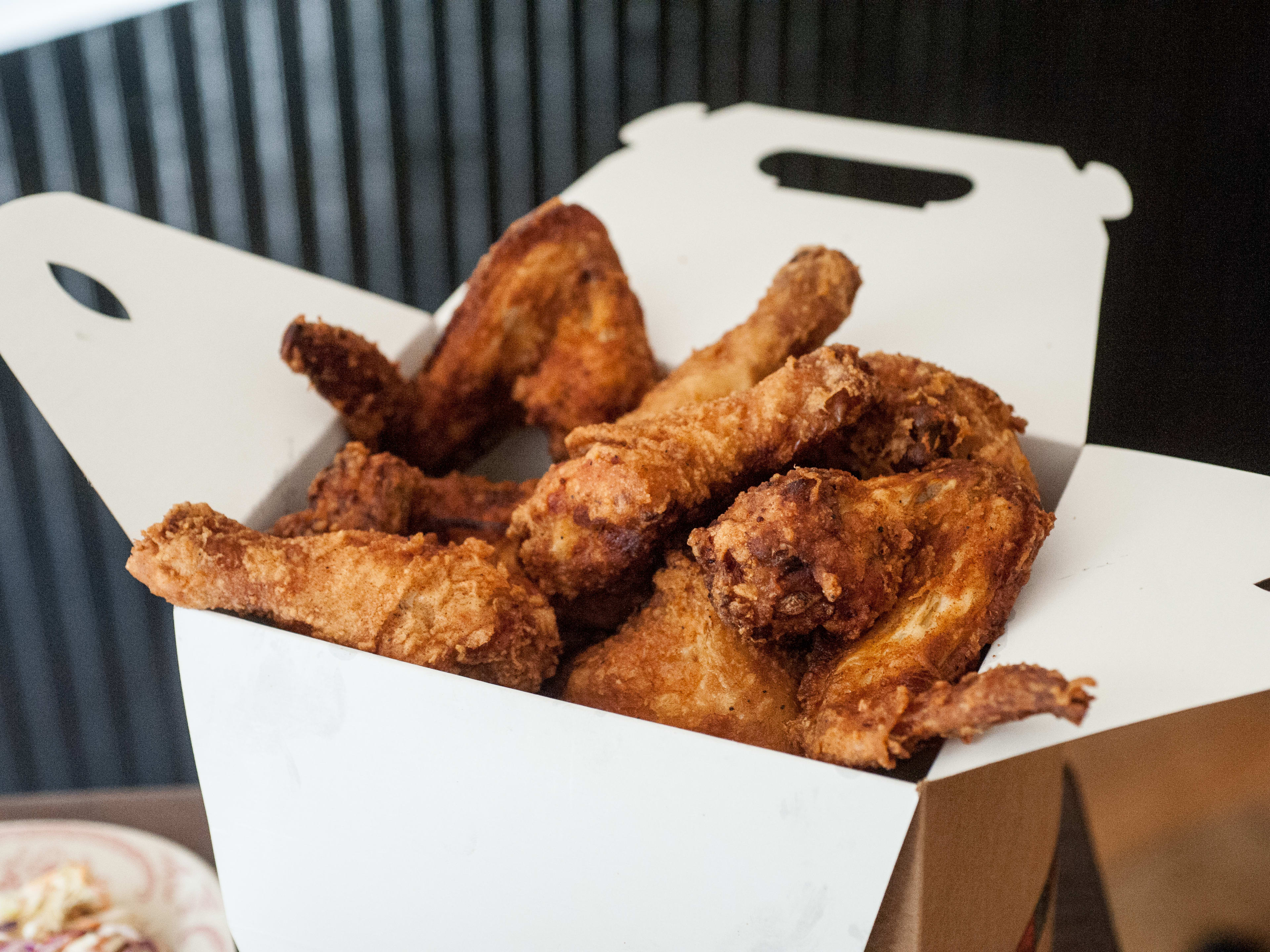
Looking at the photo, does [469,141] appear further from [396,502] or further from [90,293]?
[396,502]

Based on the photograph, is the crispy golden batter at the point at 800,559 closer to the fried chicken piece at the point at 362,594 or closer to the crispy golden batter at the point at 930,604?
the crispy golden batter at the point at 930,604

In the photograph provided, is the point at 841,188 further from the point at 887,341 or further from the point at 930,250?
the point at 887,341

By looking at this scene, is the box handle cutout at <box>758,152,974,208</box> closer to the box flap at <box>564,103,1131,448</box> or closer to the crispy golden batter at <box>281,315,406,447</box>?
the box flap at <box>564,103,1131,448</box>

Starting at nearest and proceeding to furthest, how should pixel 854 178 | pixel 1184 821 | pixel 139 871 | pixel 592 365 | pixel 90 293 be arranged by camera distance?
pixel 592 365 < pixel 139 871 < pixel 1184 821 < pixel 90 293 < pixel 854 178

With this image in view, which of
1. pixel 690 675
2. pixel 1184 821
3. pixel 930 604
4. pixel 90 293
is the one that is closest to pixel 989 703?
pixel 930 604

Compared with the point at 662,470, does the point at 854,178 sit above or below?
below

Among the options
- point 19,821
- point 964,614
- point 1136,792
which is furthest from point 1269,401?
point 19,821

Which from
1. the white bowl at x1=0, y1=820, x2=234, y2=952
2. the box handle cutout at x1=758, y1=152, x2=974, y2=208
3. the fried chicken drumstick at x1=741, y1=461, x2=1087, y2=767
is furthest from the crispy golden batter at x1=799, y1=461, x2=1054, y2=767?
the box handle cutout at x1=758, y1=152, x2=974, y2=208
